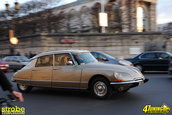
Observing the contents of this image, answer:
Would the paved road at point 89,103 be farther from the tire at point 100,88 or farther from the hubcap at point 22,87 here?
the hubcap at point 22,87

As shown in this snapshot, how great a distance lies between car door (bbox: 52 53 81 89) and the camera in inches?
305

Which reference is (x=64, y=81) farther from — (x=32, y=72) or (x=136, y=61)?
(x=136, y=61)

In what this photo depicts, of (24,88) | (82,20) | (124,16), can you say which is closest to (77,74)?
(24,88)

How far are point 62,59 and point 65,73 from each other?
565 millimetres

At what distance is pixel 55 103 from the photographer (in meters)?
7.20

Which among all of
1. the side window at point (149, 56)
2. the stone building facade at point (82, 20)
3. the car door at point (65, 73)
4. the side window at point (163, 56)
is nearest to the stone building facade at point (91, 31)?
the stone building facade at point (82, 20)

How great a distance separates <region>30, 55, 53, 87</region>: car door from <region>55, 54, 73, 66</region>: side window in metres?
0.25

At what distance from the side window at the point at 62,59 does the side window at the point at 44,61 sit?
0.26m

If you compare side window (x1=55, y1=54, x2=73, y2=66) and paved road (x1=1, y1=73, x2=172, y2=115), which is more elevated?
side window (x1=55, y1=54, x2=73, y2=66)

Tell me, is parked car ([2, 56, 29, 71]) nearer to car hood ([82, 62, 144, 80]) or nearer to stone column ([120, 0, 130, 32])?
car hood ([82, 62, 144, 80])

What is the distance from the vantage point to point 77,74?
7.71 meters

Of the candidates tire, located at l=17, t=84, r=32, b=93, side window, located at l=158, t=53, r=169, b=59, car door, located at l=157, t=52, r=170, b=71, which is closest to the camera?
tire, located at l=17, t=84, r=32, b=93

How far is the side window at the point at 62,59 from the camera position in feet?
26.7

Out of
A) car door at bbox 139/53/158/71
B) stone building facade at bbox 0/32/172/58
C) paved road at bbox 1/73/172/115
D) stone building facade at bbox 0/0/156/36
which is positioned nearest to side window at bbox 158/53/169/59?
car door at bbox 139/53/158/71
